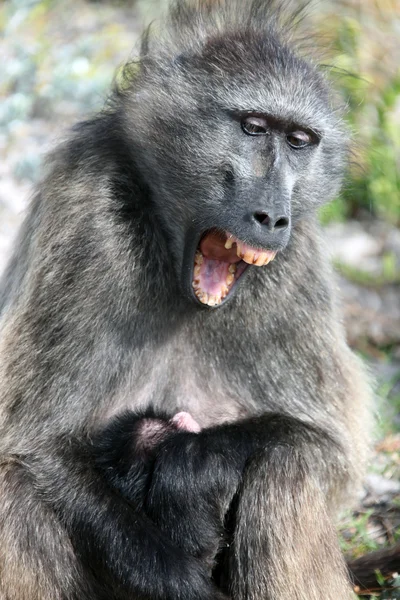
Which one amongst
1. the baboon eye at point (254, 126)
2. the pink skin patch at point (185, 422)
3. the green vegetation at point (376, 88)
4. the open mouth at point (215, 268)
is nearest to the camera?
the baboon eye at point (254, 126)

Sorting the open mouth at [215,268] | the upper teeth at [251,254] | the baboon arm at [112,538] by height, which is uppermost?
the upper teeth at [251,254]

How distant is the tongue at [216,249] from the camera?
378 cm

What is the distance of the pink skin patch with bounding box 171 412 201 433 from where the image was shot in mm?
3906

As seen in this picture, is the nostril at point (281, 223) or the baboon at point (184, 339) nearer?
the nostril at point (281, 223)

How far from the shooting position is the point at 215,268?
3824 mm

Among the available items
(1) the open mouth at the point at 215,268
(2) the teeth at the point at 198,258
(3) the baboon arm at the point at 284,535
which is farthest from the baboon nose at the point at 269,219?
(3) the baboon arm at the point at 284,535

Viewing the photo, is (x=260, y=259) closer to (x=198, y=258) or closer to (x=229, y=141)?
(x=198, y=258)

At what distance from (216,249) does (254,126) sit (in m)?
0.48

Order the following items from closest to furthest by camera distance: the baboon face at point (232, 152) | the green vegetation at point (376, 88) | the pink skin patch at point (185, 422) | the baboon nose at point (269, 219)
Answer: the baboon nose at point (269, 219) < the baboon face at point (232, 152) < the pink skin patch at point (185, 422) < the green vegetation at point (376, 88)

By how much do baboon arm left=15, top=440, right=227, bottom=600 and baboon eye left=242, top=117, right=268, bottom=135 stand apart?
1.32m

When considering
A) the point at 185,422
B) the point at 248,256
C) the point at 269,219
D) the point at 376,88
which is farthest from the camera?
the point at 376,88

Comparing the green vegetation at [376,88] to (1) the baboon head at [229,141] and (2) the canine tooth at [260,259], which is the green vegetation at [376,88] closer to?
(1) the baboon head at [229,141]

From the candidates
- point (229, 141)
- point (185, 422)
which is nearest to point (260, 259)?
point (229, 141)

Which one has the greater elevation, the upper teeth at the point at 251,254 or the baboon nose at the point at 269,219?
the baboon nose at the point at 269,219
